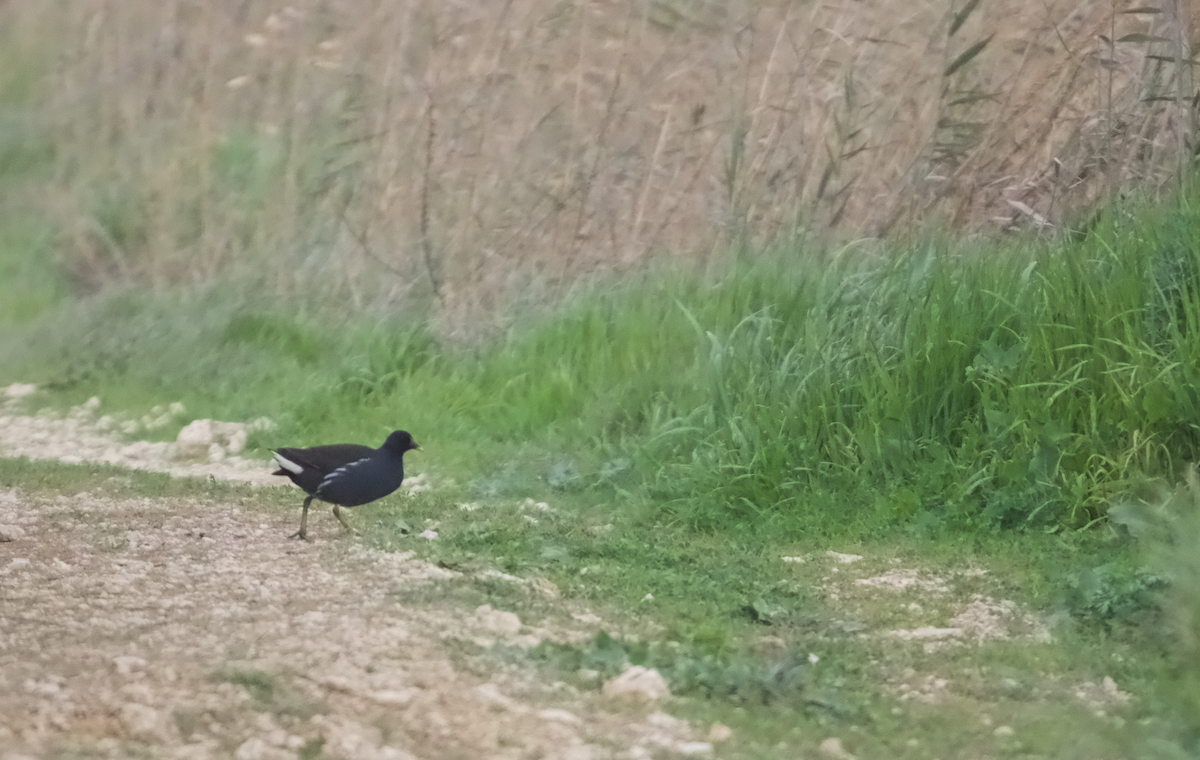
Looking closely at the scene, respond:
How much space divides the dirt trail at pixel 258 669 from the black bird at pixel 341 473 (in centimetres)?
20

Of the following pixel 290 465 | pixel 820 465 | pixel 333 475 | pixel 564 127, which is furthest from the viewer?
pixel 564 127

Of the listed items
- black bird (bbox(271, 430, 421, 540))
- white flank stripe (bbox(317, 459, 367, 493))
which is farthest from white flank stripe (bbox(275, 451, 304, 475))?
white flank stripe (bbox(317, 459, 367, 493))

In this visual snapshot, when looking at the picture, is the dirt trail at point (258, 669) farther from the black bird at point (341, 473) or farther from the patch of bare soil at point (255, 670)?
the black bird at point (341, 473)

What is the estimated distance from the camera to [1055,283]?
4.97 meters

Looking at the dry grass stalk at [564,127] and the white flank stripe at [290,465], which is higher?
the dry grass stalk at [564,127]

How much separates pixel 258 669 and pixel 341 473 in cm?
161

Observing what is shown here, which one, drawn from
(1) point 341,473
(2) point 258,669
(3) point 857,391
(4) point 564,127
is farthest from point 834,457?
(4) point 564,127

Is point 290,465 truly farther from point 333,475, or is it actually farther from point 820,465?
point 820,465

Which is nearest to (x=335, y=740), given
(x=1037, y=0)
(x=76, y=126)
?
(x=1037, y=0)

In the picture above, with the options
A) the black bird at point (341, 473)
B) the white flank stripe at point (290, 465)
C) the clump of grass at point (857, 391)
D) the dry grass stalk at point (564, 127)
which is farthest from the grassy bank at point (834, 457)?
the dry grass stalk at point (564, 127)

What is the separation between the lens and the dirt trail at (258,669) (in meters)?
2.74

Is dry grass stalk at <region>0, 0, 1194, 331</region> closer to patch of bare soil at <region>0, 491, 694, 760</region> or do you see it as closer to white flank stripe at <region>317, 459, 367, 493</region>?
white flank stripe at <region>317, 459, 367, 493</region>

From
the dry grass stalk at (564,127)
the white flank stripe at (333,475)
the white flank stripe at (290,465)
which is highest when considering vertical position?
the dry grass stalk at (564,127)

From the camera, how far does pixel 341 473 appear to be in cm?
468
